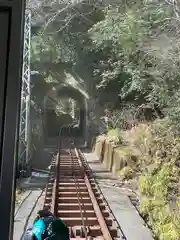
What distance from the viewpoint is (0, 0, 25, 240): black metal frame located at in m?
0.68

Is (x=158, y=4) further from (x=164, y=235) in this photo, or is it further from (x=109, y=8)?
(x=164, y=235)

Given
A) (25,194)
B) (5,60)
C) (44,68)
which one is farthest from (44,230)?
(44,68)

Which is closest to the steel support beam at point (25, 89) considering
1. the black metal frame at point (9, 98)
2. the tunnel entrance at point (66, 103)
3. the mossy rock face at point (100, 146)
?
the black metal frame at point (9, 98)

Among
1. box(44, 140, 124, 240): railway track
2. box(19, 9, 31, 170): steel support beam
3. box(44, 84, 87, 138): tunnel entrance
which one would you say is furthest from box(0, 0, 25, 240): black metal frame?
box(44, 84, 87, 138): tunnel entrance

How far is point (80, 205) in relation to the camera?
192 inches

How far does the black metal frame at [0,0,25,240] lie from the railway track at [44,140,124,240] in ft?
9.97

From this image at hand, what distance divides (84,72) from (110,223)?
12.5 ft

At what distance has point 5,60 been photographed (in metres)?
0.71

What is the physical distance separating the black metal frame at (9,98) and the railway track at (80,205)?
3.04 metres

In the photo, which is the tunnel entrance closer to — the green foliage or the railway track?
the railway track

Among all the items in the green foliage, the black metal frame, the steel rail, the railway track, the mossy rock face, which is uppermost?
the black metal frame

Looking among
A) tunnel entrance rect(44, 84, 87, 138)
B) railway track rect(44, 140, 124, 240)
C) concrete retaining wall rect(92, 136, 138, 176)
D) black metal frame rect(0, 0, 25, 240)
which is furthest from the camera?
tunnel entrance rect(44, 84, 87, 138)

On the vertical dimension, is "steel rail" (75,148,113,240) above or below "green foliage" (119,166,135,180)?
below

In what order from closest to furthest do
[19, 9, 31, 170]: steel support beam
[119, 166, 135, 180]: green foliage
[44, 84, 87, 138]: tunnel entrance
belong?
1. [19, 9, 31, 170]: steel support beam
2. [119, 166, 135, 180]: green foliage
3. [44, 84, 87, 138]: tunnel entrance
